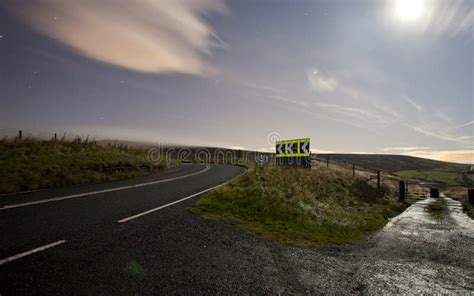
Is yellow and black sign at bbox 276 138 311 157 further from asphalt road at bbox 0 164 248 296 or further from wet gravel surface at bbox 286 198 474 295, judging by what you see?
asphalt road at bbox 0 164 248 296

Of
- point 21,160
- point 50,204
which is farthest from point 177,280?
point 21,160

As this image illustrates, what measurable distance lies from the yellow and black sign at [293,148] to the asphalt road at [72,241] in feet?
59.4

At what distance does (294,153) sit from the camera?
84.2ft

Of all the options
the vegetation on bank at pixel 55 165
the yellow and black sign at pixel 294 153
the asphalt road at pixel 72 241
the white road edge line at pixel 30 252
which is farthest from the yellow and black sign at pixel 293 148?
the white road edge line at pixel 30 252

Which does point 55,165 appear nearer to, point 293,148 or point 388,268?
point 388,268

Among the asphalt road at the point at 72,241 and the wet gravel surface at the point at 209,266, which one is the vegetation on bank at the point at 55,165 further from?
the wet gravel surface at the point at 209,266

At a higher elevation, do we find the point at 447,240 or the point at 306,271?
the point at 306,271

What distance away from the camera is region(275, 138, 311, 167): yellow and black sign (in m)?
24.4

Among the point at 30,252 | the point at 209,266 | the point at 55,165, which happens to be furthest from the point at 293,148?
the point at 30,252

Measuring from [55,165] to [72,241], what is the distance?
1190cm

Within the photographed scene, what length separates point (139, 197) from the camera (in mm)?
9680

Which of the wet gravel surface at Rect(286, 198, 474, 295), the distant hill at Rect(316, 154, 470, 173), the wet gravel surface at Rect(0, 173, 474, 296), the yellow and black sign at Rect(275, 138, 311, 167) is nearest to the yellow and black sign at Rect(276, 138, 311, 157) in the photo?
the yellow and black sign at Rect(275, 138, 311, 167)

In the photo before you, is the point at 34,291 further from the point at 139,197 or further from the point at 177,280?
the point at 139,197

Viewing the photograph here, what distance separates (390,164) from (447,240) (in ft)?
525
